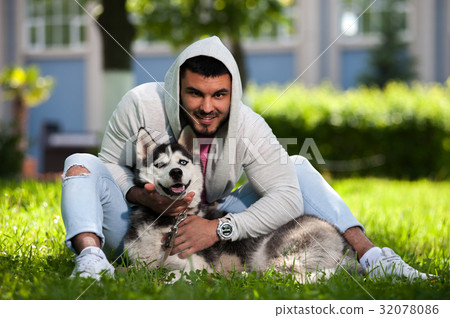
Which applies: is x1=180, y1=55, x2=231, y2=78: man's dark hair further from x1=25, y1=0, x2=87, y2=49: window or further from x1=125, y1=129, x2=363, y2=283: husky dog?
x1=25, y1=0, x2=87, y2=49: window

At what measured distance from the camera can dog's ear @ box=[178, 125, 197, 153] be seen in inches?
127

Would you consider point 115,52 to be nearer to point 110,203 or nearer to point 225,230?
point 110,203

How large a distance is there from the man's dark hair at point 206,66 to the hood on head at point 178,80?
0.13 feet

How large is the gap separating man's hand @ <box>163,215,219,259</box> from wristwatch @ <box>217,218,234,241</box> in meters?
0.02

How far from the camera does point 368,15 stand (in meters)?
19.7

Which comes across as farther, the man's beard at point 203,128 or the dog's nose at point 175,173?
the man's beard at point 203,128

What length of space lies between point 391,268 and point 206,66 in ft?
5.31

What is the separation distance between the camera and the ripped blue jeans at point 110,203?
8.97 ft

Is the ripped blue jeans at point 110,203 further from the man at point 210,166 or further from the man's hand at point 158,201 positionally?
the man's hand at point 158,201

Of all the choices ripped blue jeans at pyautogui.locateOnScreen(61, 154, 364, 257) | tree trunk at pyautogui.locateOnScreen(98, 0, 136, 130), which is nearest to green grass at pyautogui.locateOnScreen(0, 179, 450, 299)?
ripped blue jeans at pyautogui.locateOnScreen(61, 154, 364, 257)

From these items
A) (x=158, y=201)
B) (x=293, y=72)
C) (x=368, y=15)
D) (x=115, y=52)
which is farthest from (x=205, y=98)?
(x=368, y=15)

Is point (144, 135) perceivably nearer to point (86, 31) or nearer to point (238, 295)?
point (238, 295)

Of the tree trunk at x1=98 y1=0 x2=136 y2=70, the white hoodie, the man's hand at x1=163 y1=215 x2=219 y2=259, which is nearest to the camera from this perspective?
the man's hand at x1=163 y1=215 x2=219 y2=259

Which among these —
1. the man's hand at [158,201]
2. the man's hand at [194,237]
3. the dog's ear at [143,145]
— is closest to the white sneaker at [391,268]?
the man's hand at [194,237]
